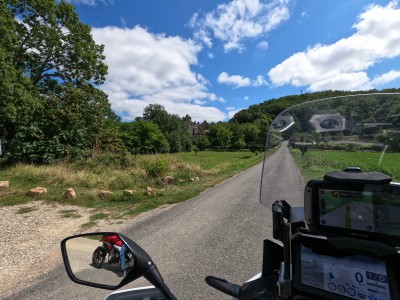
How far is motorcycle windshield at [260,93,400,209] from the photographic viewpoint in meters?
1.27

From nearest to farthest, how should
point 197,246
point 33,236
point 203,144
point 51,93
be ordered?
point 197,246
point 33,236
point 51,93
point 203,144

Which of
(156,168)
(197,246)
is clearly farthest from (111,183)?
(197,246)

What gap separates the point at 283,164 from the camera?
5.63 feet

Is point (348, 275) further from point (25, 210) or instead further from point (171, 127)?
point (171, 127)

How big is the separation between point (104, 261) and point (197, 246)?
3.61 meters

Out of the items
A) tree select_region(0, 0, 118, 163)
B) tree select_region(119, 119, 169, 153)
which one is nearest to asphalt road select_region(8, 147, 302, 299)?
tree select_region(0, 0, 118, 163)

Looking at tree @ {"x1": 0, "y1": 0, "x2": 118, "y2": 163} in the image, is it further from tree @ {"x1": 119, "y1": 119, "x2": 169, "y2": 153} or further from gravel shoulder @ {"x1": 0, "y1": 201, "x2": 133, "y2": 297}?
tree @ {"x1": 119, "y1": 119, "x2": 169, "y2": 153}

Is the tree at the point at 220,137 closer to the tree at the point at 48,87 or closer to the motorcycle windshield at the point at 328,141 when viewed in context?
the tree at the point at 48,87

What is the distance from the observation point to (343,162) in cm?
134

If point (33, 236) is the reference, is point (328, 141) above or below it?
above

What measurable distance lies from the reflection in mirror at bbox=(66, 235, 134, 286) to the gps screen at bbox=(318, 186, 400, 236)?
87 cm

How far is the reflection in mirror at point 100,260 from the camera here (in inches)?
46.3

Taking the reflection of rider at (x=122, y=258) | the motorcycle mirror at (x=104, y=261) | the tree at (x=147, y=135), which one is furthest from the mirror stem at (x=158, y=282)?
the tree at (x=147, y=135)

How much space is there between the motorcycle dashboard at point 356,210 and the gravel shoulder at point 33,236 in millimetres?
3930
